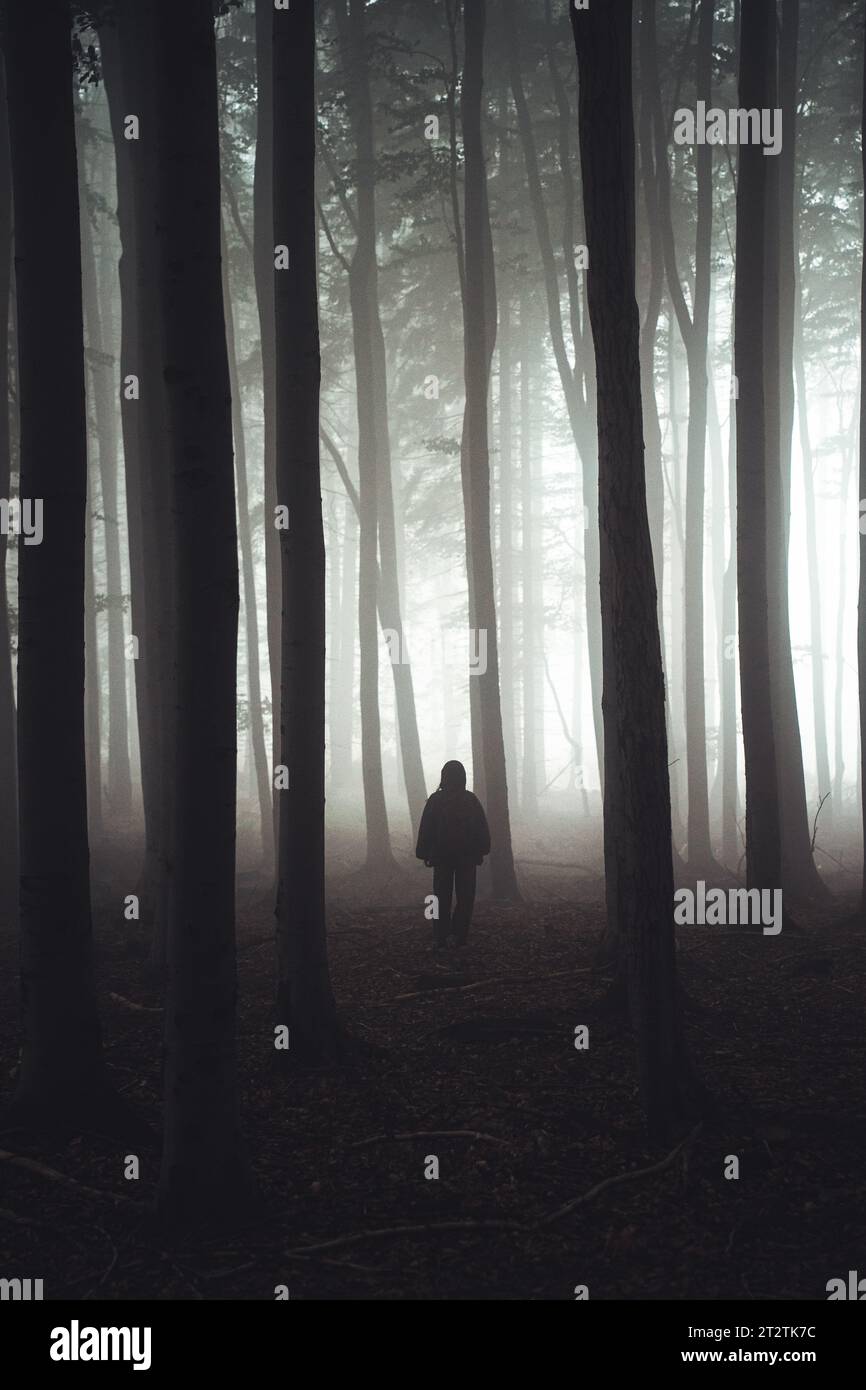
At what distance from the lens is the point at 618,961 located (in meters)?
7.43

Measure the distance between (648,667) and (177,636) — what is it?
2.91 m

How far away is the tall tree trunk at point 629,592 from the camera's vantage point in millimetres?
5453

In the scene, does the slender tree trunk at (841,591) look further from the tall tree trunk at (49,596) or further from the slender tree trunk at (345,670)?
the tall tree trunk at (49,596)

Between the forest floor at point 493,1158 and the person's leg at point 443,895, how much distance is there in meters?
1.35

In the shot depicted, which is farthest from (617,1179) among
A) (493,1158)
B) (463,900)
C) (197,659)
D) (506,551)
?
(506,551)

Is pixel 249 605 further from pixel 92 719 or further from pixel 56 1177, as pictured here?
pixel 56 1177

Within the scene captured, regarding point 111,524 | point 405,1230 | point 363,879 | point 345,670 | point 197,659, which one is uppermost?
point 111,524

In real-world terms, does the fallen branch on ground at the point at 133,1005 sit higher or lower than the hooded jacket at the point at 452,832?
lower

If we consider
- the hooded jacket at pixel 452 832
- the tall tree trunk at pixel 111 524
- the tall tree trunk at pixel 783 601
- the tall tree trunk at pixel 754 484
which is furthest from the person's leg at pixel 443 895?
the tall tree trunk at pixel 111 524

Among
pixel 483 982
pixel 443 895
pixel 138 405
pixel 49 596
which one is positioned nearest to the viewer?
pixel 49 596

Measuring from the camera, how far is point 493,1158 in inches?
203

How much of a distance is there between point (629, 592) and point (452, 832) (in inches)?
181

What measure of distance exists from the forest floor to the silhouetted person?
142 centimetres
